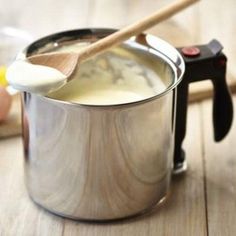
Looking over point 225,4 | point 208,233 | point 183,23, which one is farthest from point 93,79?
point 225,4

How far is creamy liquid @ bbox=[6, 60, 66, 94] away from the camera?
2.12 feet

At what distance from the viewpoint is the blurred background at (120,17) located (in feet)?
3.54

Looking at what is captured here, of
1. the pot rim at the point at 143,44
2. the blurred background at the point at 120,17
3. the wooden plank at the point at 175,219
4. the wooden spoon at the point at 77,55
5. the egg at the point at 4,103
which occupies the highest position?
the wooden spoon at the point at 77,55

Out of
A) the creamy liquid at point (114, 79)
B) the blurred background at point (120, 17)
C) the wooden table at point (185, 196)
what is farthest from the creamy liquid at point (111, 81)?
the blurred background at point (120, 17)

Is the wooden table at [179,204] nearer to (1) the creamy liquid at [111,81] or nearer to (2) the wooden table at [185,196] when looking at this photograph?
(2) the wooden table at [185,196]

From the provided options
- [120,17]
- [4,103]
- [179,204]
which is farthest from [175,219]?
[120,17]

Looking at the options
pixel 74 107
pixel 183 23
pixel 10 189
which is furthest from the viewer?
pixel 183 23

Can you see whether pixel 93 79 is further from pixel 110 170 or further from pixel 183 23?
pixel 183 23

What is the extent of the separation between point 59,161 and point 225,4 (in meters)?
0.64

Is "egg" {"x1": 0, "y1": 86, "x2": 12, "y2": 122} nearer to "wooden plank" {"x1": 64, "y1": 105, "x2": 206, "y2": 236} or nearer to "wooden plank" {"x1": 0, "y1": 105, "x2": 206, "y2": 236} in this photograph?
"wooden plank" {"x1": 0, "y1": 105, "x2": 206, "y2": 236}

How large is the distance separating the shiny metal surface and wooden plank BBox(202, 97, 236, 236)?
2.6 inches

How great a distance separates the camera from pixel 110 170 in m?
0.68

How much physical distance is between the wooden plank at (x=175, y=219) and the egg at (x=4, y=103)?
0.20 m

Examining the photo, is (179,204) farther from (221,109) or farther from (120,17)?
(120,17)
